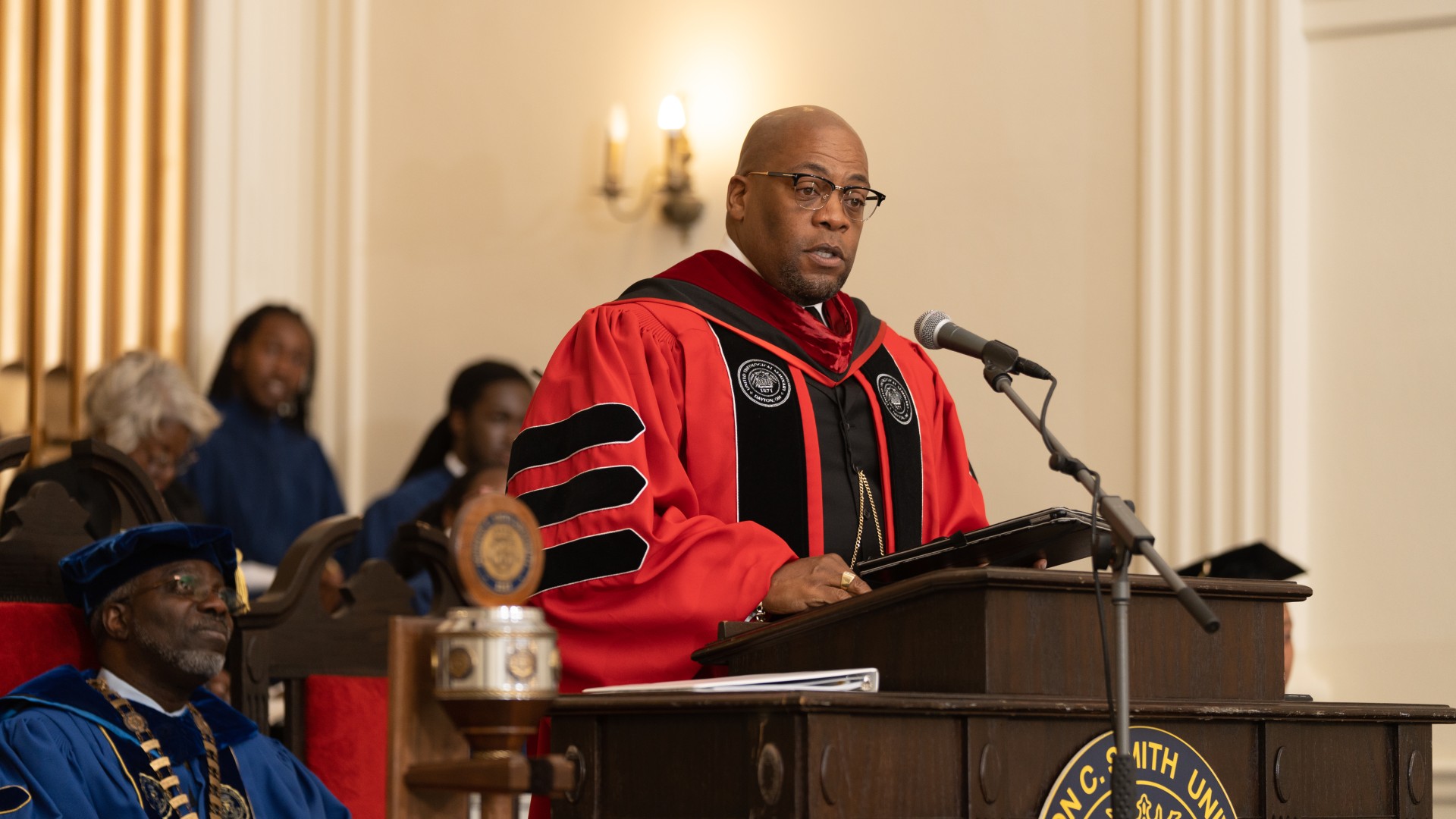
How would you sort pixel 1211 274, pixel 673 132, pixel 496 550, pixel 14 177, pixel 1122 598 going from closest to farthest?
pixel 496 550 → pixel 1122 598 → pixel 1211 274 → pixel 14 177 → pixel 673 132

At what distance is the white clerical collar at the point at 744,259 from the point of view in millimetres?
3691

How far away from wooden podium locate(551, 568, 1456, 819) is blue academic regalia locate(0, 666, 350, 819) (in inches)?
64.6

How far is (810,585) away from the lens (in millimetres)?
2900

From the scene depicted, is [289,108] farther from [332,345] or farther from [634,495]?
[634,495]

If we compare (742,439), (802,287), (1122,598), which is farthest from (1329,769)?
(802,287)

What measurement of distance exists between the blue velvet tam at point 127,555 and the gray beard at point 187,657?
140mm

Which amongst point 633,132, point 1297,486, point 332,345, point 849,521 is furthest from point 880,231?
point 849,521

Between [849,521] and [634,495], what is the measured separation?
56 cm

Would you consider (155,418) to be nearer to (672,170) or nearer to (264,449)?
(264,449)

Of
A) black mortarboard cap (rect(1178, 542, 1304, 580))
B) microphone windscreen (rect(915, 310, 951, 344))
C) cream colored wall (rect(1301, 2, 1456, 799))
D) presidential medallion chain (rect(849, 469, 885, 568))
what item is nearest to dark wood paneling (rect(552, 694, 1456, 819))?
microphone windscreen (rect(915, 310, 951, 344))

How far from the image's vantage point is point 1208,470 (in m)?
6.02

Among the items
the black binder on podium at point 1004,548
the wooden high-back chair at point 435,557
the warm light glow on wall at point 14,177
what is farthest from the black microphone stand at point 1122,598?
the warm light glow on wall at point 14,177

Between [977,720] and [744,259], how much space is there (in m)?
1.51

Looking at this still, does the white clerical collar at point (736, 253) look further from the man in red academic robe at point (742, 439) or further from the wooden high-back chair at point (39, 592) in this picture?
the wooden high-back chair at point (39, 592)
